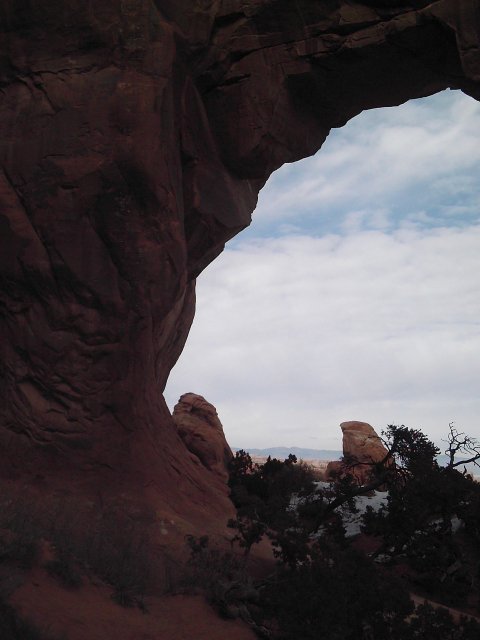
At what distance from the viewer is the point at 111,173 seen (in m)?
11.9

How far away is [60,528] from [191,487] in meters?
3.87

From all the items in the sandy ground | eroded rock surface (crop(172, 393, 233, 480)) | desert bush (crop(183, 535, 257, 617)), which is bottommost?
the sandy ground

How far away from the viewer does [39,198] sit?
12000 millimetres

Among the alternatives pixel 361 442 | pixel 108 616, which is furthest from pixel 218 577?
pixel 361 442

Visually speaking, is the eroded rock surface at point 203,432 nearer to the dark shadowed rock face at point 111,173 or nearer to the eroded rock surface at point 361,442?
the dark shadowed rock face at point 111,173

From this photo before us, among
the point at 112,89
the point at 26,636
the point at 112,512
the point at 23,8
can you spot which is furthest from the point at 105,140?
the point at 26,636

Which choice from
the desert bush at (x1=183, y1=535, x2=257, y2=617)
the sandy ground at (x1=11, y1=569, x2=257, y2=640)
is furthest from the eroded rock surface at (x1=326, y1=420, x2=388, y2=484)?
the sandy ground at (x1=11, y1=569, x2=257, y2=640)

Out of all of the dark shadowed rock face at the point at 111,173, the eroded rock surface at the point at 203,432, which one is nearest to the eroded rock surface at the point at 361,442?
the eroded rock surface at the point at 203,432

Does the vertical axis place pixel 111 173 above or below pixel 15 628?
above

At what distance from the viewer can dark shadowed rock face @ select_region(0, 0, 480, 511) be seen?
1185 centimetres

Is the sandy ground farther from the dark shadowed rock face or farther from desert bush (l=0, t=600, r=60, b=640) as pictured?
the dark shadowed rock face

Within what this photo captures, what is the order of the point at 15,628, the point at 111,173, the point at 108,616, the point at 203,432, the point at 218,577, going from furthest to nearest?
the point at 203,432, the point at 111,173, the point at 218,577, the point at 108,616, the point at 15,628

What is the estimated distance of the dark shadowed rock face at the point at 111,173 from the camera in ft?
38.9

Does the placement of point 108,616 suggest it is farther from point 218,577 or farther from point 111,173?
point 111,173
